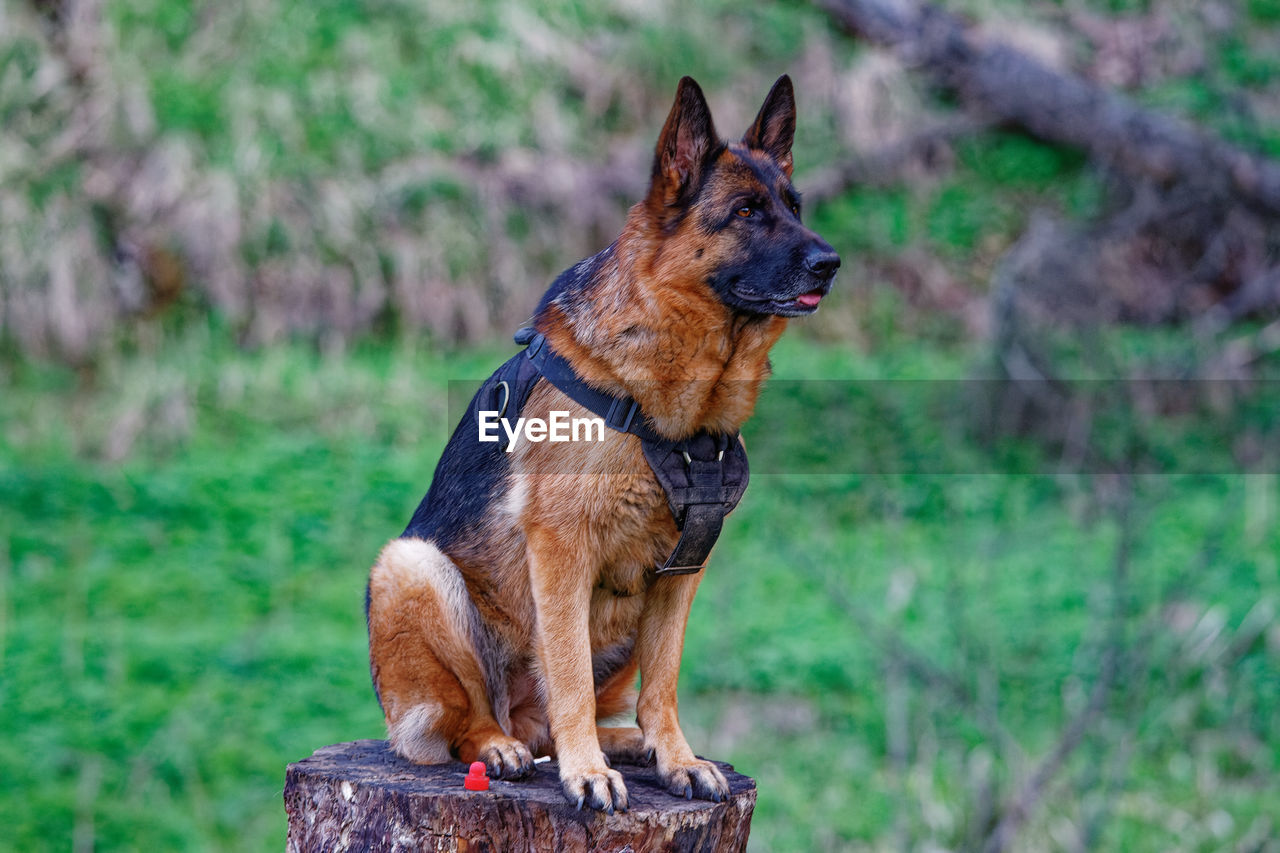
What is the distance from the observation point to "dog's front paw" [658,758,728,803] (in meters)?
3.06

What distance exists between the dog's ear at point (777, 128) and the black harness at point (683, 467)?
81 centimetres

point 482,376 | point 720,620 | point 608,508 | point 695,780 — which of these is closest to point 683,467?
point 608,508

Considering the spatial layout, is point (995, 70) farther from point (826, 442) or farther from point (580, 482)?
point (580, 482)

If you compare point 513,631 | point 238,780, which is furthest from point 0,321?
point 513,631

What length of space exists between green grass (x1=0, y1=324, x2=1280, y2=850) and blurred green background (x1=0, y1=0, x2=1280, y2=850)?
0.03 m

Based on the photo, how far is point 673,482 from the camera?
10.0 feet

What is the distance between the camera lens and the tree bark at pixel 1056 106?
34.0 ft

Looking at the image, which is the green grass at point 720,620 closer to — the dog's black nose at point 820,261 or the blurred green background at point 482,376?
the blurred green background at point 482,376

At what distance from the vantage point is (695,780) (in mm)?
3107

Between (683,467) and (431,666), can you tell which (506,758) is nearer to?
(431,666)

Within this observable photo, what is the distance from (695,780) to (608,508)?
0.74 meters

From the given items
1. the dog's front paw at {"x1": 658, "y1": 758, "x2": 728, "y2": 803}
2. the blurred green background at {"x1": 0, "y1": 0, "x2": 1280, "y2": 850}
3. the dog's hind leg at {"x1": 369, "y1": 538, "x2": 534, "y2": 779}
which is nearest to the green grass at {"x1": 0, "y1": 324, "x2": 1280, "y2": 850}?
the blurred green background at {"x1": 0, "y1": 0, "x2": 1280, "y2": 850}

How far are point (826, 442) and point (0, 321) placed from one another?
Result: 6449 millimetres

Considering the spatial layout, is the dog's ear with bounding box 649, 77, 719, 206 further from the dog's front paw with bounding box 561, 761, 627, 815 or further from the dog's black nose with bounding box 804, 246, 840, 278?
the dog's front paw with bounding box 561, 761, 627, 815
